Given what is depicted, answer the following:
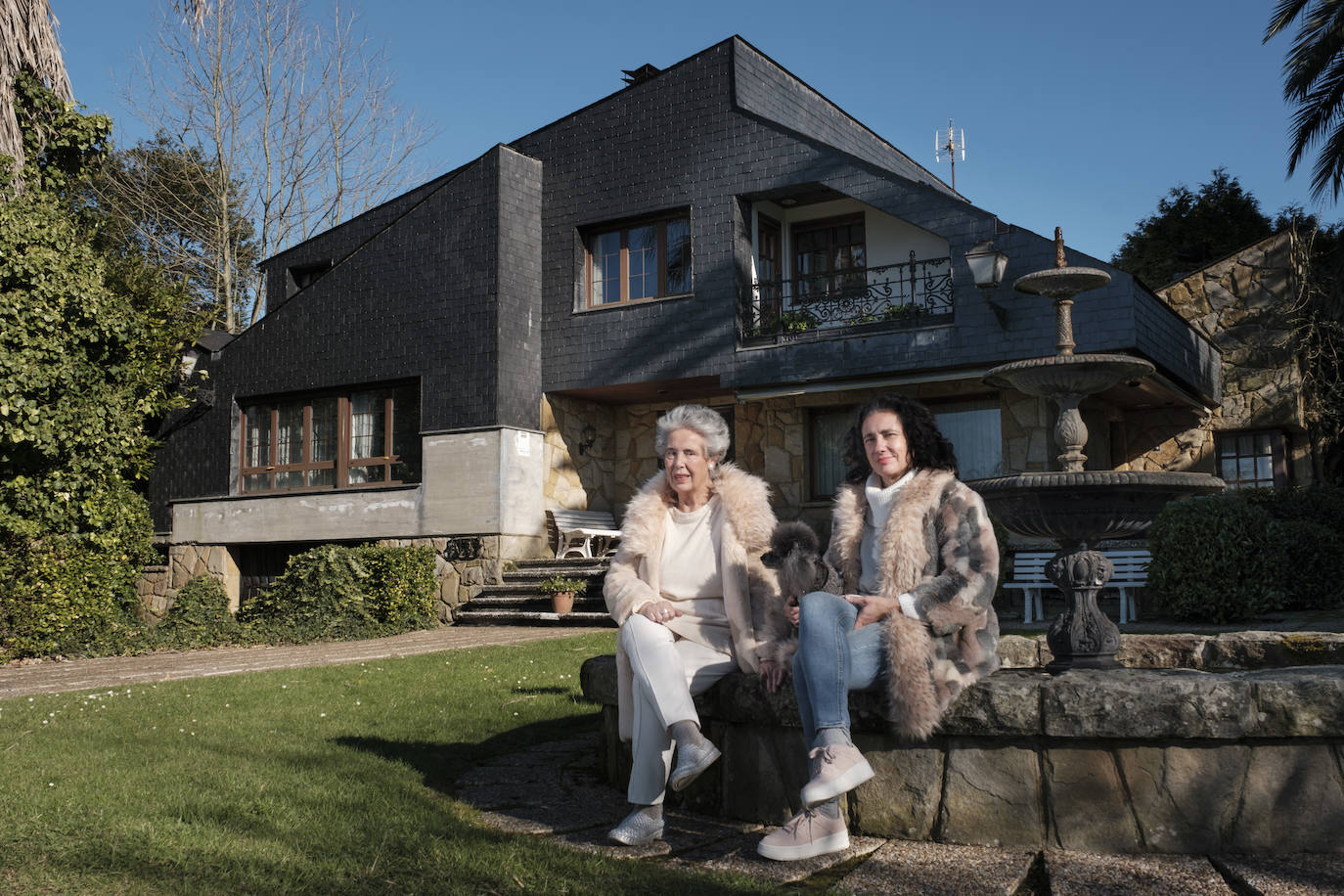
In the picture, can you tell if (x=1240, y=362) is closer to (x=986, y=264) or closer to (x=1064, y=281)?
(x=986, y=264)

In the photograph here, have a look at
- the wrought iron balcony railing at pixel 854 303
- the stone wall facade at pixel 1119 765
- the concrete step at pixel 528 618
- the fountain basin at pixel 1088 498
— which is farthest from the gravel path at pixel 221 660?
the stone wall facade at pixel 1119 765

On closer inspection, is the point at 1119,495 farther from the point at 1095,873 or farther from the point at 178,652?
the point at 178,652

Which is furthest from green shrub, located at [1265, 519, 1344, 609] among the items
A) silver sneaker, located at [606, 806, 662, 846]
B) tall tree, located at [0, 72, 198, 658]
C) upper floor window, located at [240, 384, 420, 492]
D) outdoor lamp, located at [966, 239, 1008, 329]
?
tall tree, located at [0, 72, 198, 658]

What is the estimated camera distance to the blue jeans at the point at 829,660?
331cm

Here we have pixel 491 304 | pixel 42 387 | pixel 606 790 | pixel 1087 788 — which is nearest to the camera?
pixel 1087 788

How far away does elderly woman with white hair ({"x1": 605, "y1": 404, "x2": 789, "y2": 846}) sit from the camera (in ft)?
11.6

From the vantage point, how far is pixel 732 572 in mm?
3840

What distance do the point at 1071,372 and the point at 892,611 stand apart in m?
2.44

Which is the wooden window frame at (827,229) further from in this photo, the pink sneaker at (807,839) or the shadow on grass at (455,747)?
the pink sneaker at (807,839)

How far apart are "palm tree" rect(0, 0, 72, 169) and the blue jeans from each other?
11820 mm

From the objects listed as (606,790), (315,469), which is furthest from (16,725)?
(315,469)

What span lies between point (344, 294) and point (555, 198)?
11.4ft

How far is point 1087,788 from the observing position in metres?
3.27

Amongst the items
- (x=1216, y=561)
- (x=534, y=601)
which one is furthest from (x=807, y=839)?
(x=534, y=601)
